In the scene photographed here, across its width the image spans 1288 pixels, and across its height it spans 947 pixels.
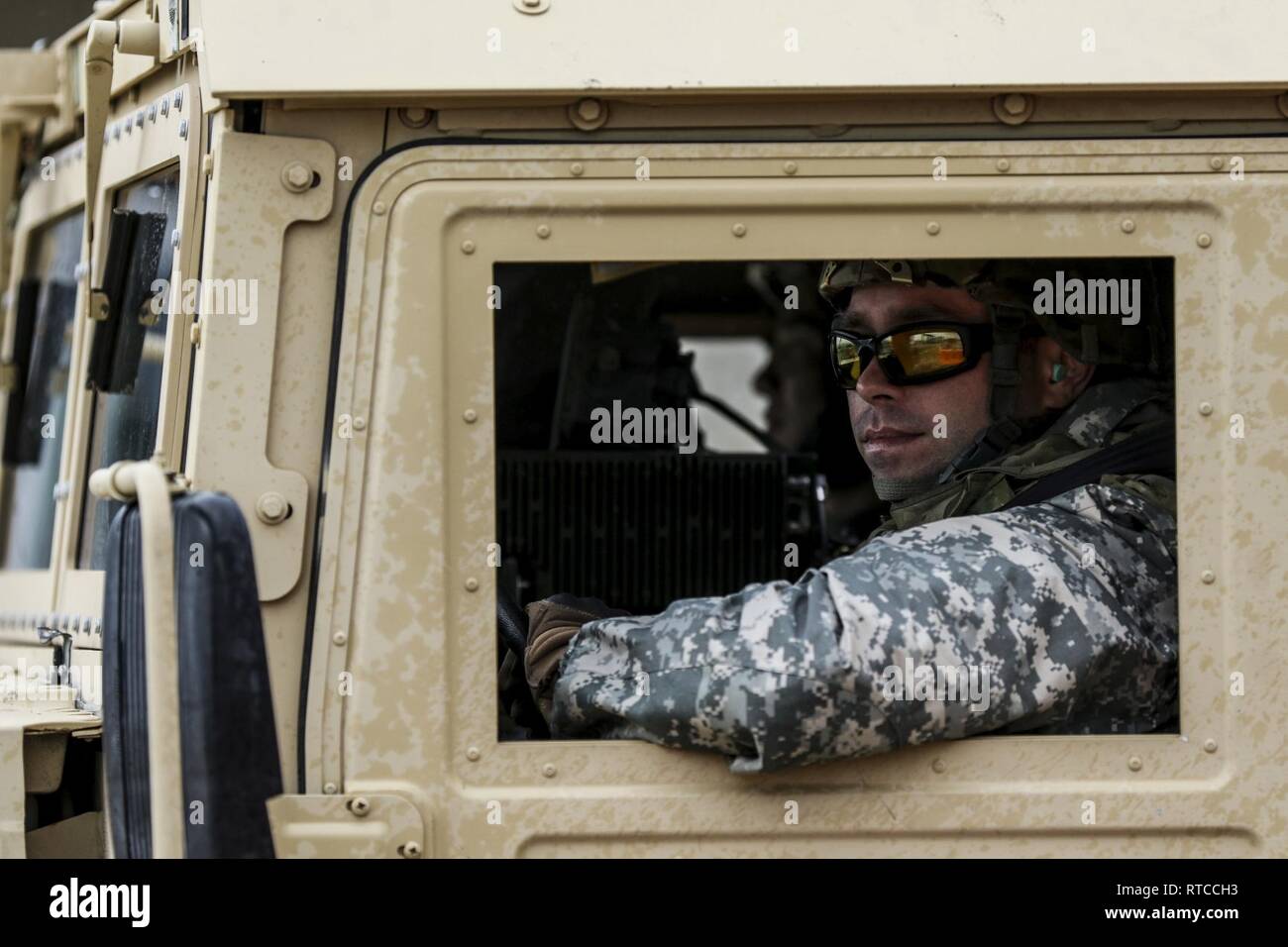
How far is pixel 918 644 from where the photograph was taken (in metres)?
1.95

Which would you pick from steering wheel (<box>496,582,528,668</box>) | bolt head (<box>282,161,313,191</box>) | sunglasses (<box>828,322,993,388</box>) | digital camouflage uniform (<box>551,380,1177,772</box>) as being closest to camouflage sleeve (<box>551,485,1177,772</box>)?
digital camouflage uniform (<box>551,380,1177,772</box>)

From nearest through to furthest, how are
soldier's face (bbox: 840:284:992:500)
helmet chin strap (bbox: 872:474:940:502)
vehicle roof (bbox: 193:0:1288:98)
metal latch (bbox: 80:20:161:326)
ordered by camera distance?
vehicle roof (bbox: 193:0:1288:98) < metal latch (bbox: 80:20:161:326) < soldier's face (bbox: 840:284:992:500) < helmet chin strap (bbox: 872:474:940:502)

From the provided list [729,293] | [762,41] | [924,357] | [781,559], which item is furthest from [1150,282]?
[729,293]

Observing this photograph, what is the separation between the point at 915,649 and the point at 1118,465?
20.2 inches

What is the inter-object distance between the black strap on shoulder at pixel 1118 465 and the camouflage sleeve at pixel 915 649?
0.06 m

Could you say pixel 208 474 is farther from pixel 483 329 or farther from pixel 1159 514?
pixel 1159 514

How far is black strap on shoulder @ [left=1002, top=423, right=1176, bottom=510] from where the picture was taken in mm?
2252

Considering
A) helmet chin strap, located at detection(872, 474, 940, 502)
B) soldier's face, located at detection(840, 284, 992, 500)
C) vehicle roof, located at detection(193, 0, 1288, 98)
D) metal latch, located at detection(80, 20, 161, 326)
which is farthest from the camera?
helmet chin strap, located at detection(872, 474, 940, 502)

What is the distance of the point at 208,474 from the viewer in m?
1.97

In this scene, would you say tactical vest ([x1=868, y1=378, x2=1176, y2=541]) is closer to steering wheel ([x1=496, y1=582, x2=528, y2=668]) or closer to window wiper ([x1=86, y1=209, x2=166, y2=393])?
steering wheel ([x1=496, y1=582, x2=528, y2=668])

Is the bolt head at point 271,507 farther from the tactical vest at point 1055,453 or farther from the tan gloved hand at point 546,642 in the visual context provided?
the tactical vest at point 1055,453

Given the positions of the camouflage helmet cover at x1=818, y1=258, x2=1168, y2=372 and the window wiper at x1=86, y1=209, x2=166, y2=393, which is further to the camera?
the window wiper at x1=86, y1=209, x2=166, y2=393

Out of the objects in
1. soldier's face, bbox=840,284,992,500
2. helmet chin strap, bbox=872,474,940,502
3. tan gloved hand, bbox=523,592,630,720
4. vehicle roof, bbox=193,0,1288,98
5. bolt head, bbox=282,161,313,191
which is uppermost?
vehicle roof, bbox=193,0,1288,98

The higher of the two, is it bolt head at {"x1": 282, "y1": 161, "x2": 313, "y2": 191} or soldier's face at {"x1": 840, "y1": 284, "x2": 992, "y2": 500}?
bolt head at {"x1": 282, "y1": 161, "x2": 313, "y2": 191}
